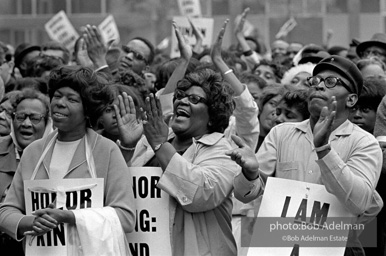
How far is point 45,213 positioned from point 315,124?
178 cm

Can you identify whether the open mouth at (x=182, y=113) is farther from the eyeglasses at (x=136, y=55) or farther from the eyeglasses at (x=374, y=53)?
the eyeglasses at (x=374, y=53)

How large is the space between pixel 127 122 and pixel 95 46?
2.25 metres

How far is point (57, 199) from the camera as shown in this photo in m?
6.63

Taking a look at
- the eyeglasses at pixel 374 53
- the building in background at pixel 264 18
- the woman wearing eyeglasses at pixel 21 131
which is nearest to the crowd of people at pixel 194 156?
the woman wearing eyeglasses at pixel 21 131

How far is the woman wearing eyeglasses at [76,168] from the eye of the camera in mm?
6473

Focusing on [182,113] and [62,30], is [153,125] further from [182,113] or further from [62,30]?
[62,30]

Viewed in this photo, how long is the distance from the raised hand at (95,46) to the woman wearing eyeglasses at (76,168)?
2.54 metres

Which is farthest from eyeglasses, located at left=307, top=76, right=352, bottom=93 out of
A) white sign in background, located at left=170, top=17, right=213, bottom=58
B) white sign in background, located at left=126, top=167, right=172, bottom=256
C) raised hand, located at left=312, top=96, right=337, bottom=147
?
white sign in background, located at left=170, top=17, right=213, bottom=58

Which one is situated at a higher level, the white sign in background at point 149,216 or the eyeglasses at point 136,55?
the eyeglasses at point 136,55

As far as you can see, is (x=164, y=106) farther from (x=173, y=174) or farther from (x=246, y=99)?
(x=173, y=174)

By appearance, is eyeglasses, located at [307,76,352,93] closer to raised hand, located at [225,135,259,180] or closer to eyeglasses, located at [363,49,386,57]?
raised hand, located at [225,135,259,180]

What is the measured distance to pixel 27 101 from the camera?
8289 mm

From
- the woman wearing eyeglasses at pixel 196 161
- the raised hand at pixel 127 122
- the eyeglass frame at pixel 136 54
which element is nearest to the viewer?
the woman wearing eyeglasses at pixel 196 161

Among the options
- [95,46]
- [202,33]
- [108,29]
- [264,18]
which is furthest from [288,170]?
[264,18]
